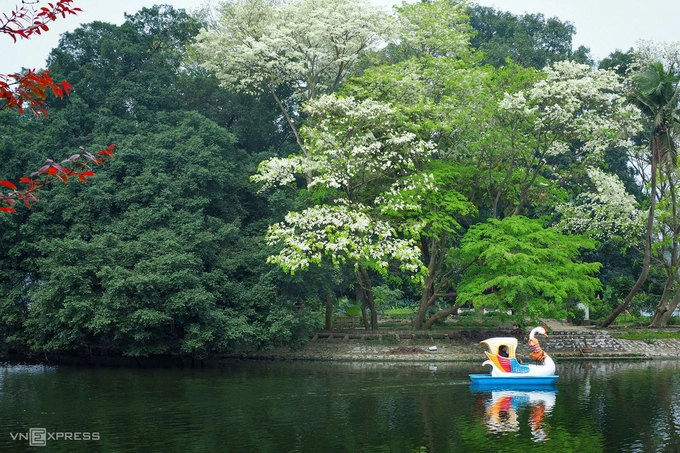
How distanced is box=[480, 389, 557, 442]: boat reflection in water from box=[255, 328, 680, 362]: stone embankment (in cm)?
940

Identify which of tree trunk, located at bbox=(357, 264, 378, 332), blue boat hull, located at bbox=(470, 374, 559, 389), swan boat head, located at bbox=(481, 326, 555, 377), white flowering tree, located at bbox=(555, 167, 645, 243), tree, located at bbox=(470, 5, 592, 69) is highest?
tree, located at bbox=(470, 5, 592, 69)

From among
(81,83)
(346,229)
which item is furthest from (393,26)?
(81,83)

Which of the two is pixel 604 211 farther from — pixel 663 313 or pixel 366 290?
pixel 366 290

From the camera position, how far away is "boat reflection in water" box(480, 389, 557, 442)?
20.5m

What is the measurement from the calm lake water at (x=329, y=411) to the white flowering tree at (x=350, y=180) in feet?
18.3

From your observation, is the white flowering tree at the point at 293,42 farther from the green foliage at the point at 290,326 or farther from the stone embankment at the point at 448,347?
the stone embankment at the point at 448,347

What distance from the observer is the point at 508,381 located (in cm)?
2845

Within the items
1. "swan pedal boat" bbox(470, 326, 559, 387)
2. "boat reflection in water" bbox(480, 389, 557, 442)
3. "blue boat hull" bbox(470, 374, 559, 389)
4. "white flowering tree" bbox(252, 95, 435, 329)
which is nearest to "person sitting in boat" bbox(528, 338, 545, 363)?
"swan pedal boat" bbox(470, 326, 559, 387)

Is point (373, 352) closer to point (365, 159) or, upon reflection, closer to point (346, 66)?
point (365, 159)

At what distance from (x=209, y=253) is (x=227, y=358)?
570cm

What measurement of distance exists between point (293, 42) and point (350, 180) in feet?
26.9

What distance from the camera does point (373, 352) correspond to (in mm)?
37312

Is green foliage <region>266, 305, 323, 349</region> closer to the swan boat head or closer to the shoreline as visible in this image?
the shoreline

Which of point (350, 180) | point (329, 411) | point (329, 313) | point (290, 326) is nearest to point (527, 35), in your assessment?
point (350, 180)
